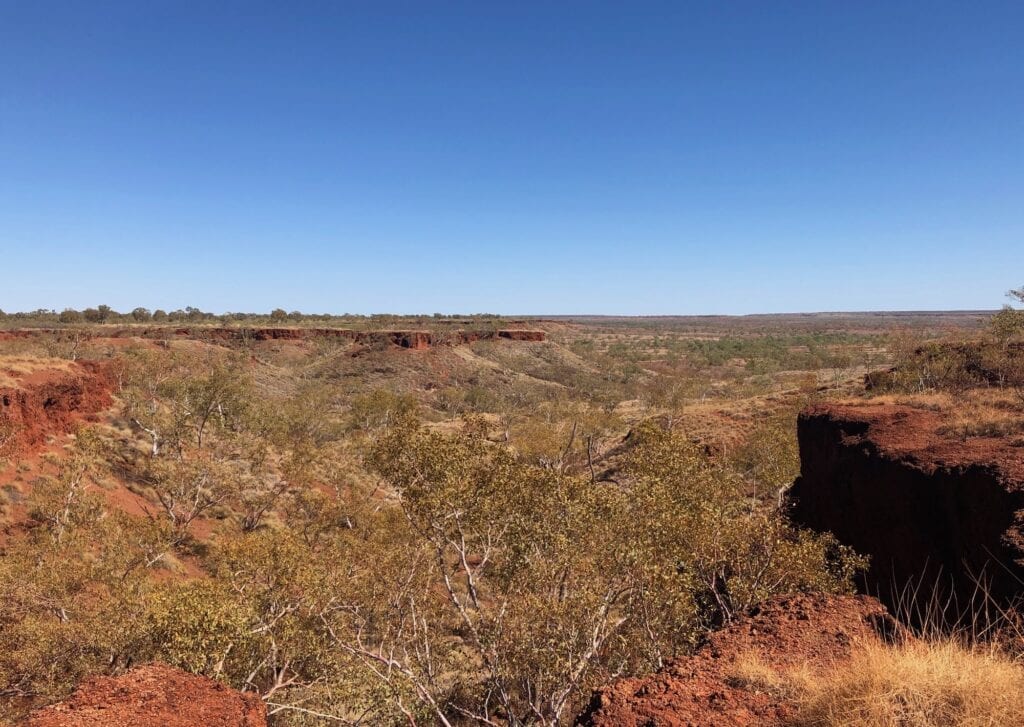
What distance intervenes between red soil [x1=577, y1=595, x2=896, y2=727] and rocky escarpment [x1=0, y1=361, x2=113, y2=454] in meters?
33.7

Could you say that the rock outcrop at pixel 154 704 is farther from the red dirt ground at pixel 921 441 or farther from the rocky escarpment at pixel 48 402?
the rocky escarpment at pixel 48 402

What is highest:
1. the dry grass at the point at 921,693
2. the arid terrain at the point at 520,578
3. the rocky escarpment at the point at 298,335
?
the rocky escarpment at the point at 298,335

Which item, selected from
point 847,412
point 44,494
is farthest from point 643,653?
point 44,494

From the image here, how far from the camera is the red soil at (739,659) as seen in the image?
7469 mm

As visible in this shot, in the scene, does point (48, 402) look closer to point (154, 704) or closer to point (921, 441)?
point (154, 704)

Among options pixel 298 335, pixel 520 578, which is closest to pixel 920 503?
pixel 520 578

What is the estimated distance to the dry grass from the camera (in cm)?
544

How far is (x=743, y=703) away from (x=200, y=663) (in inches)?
464

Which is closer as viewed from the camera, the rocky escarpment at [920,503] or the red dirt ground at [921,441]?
the rocky escarpment at [920,503]

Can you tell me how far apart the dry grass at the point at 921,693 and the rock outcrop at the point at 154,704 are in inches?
380

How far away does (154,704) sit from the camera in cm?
926

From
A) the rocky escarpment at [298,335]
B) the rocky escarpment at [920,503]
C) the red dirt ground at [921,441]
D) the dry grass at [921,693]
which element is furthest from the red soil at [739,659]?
the rocky escarpment at [298,335]

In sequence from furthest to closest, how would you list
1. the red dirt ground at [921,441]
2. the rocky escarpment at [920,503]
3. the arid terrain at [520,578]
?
the red dirt ground at [921,441]
the rocky escarpment at [920,503]
the arid terrain at [520,578]

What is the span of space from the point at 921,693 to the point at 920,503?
42.8ft
